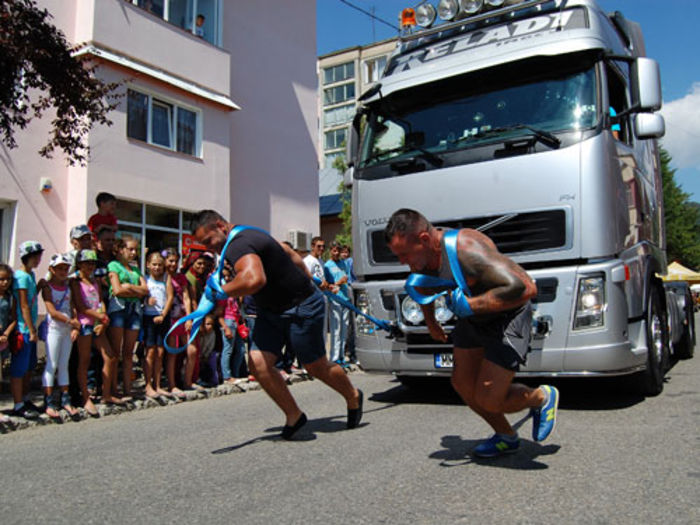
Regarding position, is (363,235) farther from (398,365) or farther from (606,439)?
(606,439)

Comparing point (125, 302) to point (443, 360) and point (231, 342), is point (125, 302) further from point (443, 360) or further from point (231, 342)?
point (443, 360)

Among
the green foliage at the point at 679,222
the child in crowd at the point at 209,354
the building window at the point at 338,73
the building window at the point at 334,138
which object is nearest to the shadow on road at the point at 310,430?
the child in crowd at the point at 209,354

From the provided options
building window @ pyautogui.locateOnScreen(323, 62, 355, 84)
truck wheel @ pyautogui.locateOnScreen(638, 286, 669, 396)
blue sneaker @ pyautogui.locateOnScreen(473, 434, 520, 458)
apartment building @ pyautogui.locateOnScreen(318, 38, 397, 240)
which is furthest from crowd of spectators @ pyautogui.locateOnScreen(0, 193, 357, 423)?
building window @ pyautogui.locateOnScreen(323, 62, 355, 84)

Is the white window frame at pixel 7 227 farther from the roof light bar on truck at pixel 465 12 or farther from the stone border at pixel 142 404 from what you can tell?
the roof light bar on truck at pixel 465 12

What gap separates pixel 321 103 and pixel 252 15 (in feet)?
148

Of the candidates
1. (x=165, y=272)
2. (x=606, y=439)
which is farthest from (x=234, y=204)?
(x=606, y=439)

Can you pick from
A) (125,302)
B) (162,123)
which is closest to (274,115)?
(162,123)

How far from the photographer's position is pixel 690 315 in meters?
11.9

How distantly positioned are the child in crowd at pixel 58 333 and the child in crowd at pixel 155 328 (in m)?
1.11

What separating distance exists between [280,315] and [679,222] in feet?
155

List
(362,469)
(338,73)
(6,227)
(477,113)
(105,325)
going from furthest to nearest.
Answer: (338,73) < (6,227) < (105,325) < (477,113) < (362,469)

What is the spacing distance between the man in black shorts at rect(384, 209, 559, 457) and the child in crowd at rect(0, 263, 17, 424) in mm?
4242

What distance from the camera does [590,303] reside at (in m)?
5.91

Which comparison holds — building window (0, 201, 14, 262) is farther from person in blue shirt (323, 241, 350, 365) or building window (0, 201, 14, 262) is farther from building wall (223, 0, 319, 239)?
person in blue shirt (323, 241, 350, 365)
